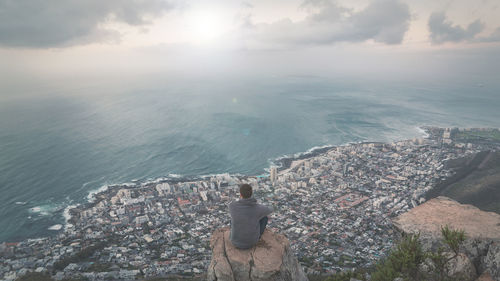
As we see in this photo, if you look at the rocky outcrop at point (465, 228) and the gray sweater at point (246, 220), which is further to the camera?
the rocky outcrop at point (465, 228)

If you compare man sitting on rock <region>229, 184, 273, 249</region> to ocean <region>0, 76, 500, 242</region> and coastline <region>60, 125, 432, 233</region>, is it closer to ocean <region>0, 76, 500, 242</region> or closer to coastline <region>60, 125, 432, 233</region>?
coastline <region>60, 125, 432, 233</region>

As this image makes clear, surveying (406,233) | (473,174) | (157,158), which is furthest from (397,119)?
(406,233)

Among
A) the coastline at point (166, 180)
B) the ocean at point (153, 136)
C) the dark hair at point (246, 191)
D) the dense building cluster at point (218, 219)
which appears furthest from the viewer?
the ocean at point (153, 136)

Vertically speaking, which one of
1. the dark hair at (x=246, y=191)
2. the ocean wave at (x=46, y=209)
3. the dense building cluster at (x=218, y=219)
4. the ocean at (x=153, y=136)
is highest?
the dark hair at (x=246, y=191)

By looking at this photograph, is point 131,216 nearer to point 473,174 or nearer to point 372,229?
point 372,229

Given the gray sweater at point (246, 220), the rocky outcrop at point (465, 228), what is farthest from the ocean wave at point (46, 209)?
the rocky outcrop at point (465, 228)

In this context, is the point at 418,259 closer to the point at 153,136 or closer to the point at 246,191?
the point at 246,191

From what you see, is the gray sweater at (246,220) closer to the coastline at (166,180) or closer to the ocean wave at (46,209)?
the coastline at (166,180)
